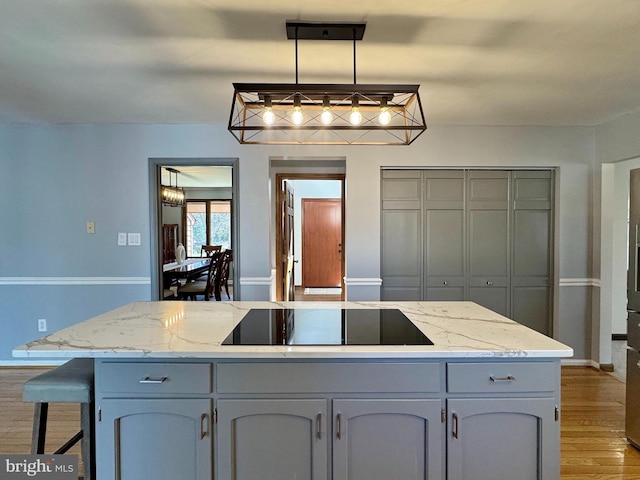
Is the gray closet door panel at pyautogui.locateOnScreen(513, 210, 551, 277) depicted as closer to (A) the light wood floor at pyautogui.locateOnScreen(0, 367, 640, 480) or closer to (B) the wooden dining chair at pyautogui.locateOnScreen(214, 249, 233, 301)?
(A) the light wood floor at pyautogui.locateOnScreen(0, 367, 640, 480)

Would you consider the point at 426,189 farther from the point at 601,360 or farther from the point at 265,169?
the point at 601,360

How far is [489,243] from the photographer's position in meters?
3.84

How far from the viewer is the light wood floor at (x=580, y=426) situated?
224cm

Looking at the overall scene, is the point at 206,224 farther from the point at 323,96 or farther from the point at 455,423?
the point at 455,423

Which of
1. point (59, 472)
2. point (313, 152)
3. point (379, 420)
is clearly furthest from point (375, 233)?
point (59, 472)

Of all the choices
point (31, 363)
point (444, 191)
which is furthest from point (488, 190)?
point (31, 363)

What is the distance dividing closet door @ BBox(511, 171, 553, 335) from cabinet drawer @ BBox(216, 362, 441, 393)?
272 cm

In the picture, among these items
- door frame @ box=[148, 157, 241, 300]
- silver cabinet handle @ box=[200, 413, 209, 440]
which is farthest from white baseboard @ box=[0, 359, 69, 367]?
silver cabinet handle @ box=[200, 413, 209, 440]

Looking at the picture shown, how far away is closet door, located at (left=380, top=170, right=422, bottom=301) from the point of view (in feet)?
12.5

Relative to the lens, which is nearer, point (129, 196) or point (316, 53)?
point (316, 53)

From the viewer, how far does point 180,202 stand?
6.38 m

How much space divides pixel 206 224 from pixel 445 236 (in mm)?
6521

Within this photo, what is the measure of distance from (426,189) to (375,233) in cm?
66

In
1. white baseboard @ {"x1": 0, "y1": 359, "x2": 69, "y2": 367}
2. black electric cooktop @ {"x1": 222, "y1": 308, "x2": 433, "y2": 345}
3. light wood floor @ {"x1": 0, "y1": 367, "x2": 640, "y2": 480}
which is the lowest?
light wood floor @ {"x1": 0, "y1": 367, "x2": 640, "y2": 480}
